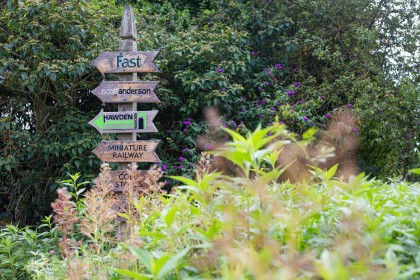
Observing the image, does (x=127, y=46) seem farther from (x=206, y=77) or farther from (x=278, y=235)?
(x=278, y=235)

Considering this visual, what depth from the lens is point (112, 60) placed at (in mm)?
5207

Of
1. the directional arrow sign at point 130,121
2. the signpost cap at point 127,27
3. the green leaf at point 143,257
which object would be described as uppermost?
the signpost cap at point 127,27

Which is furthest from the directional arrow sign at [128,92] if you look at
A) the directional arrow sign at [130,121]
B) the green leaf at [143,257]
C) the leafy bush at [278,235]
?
the green leaf at [143,257]

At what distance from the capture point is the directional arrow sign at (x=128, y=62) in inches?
201

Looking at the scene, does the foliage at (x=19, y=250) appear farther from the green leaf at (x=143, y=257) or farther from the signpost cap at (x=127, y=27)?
the green leaf at (x=143, y=257)

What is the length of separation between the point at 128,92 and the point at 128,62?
0.96 feet

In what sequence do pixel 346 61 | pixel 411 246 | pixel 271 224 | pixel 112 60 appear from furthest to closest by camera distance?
1. pixel 346 61
2. pixel 112 60
3. pixel 271 224
4. pixel 411 246

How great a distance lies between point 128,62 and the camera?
203 inches

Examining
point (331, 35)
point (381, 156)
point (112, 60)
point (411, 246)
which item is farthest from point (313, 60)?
point (411, 246)

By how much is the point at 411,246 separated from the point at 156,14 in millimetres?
7011

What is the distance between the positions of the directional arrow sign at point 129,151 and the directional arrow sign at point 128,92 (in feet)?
1.33

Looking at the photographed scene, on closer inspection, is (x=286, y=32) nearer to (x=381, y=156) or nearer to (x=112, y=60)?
(x=381, y=156)

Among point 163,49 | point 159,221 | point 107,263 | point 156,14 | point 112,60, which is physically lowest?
point 107,263

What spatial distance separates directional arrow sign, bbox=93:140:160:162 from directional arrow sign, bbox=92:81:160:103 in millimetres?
405
